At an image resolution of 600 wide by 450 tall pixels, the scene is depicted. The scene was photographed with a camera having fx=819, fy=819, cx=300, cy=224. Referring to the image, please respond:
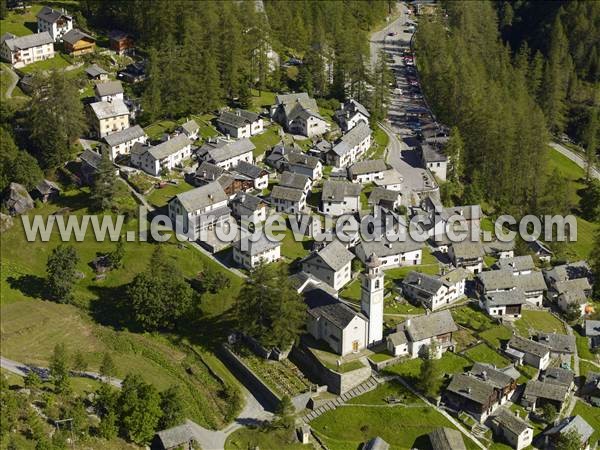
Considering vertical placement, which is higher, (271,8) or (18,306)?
(271,8)

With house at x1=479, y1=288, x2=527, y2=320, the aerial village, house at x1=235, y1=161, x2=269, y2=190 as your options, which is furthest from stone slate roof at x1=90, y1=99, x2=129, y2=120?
house at x1=479, y1=288, x2=527, y2=320

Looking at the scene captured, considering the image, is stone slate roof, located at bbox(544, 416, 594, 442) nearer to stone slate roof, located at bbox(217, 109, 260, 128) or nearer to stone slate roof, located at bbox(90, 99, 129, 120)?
stone slate roof, located at bbox(217, 109, 260, 128)

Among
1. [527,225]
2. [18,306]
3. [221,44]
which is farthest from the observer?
[221,44]

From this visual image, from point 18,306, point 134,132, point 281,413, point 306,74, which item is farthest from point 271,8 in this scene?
point 281,413

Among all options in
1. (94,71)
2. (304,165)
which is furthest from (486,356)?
(94,71)

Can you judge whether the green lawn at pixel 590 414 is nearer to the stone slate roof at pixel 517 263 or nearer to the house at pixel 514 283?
the house at pixel 514 283

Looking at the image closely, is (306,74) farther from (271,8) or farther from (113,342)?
(113,342)
